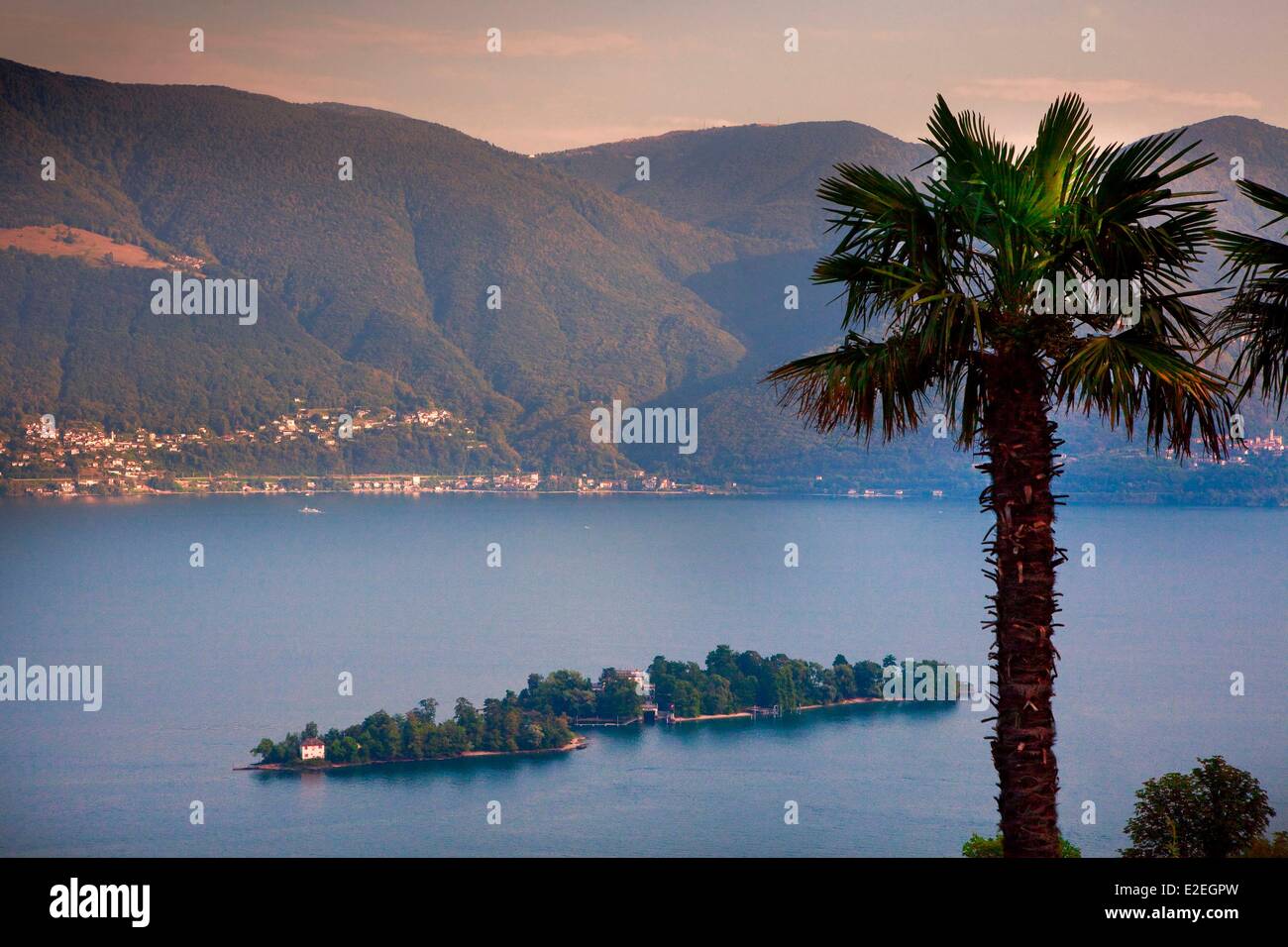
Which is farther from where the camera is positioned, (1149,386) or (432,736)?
(432,736)

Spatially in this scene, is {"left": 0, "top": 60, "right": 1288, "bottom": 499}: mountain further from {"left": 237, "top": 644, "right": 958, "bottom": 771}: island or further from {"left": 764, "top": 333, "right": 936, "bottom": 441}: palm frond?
{"left": 764, "top": 333, "right": 936, "bottom": 441}: palm frond

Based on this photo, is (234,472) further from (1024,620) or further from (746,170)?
(1024,620)

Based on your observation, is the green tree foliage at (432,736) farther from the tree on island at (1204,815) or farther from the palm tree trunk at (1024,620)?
the palm tree trunk at (1024,620)

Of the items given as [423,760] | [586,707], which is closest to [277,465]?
[586,707]

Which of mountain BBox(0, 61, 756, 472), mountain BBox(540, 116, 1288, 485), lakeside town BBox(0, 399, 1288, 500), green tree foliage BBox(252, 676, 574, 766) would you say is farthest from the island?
mountain BBox(0, 61, 756, 472)

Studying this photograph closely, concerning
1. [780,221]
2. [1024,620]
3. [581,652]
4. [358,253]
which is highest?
[780,221]

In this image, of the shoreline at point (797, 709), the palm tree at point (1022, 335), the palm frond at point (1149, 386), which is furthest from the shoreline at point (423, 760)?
the palm frond at point (1149, 386)
